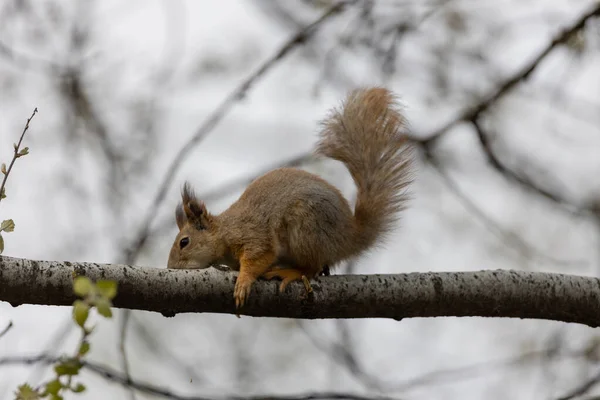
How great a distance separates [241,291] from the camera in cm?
232

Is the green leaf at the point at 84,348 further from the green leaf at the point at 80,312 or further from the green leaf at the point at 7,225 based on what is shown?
the green leaf at the point at 7,225

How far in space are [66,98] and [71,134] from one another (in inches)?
9.7

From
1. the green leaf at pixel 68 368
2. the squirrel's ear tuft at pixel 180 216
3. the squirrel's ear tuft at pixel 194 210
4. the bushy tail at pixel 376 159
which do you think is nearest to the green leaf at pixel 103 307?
the green leaf at pixel 68 368

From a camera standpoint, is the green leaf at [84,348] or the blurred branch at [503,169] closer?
the green leaf at [84,348]

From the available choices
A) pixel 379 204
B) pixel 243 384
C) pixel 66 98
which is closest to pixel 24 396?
pixel 379 204

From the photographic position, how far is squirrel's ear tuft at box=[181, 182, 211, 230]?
325 cm

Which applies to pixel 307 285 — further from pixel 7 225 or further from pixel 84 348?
pixel 84 348

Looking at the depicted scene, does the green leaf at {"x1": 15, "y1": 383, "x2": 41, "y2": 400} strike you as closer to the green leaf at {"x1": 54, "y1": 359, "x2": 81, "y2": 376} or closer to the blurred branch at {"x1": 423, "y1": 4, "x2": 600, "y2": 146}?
the green leaf at {"x1": 54, "y1": 359, "x2": 81, "y2": 376}

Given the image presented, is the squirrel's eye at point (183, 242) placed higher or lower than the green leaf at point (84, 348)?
higher

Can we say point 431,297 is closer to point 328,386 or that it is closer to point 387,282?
point 387,282

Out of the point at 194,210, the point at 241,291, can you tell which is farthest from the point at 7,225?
the point at 194,210

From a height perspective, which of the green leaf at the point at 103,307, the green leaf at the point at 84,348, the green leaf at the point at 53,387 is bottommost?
the green leaf at the point at 53,387

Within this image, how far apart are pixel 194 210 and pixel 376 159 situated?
790 millimetres

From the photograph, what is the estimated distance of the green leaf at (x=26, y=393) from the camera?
118 cm
